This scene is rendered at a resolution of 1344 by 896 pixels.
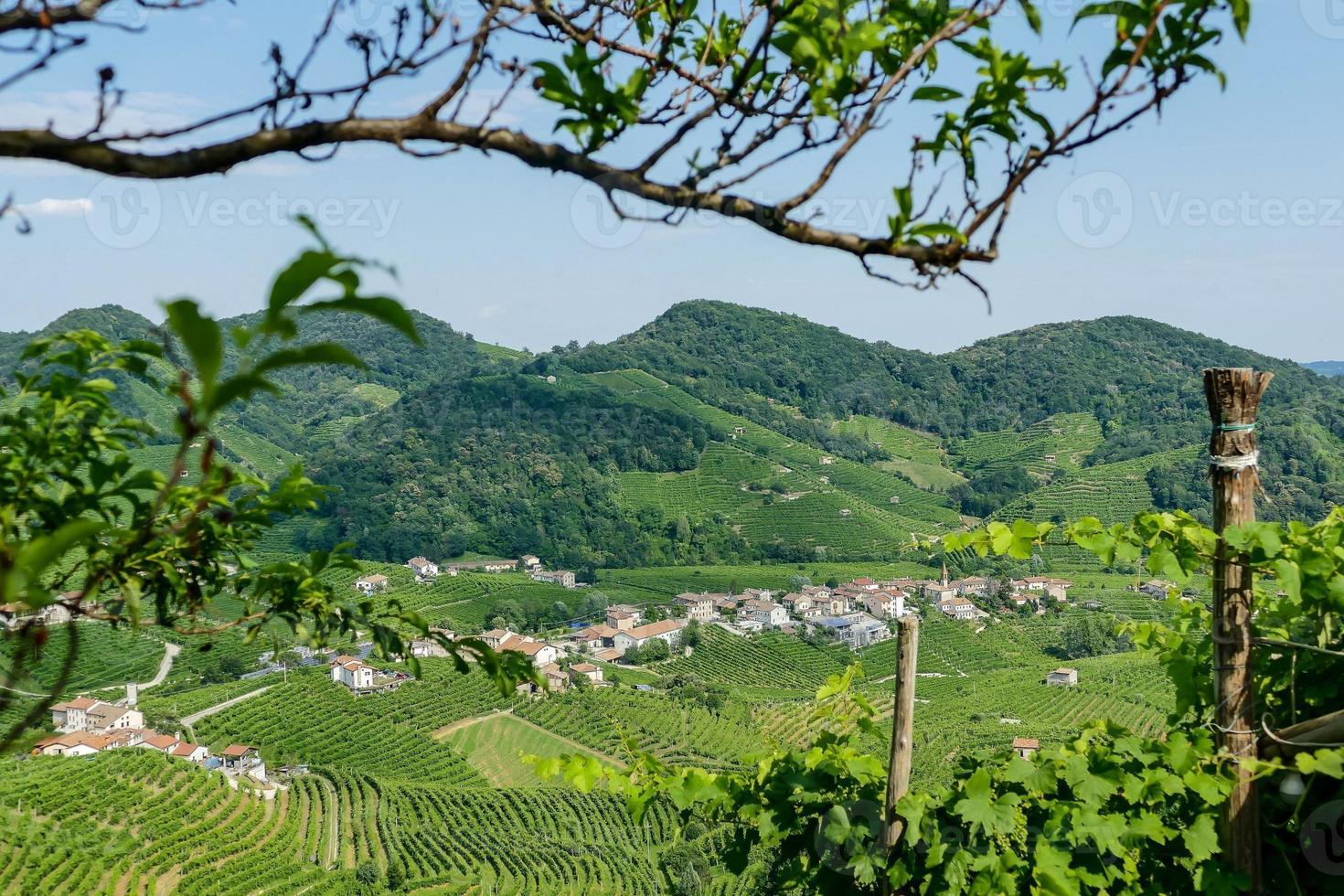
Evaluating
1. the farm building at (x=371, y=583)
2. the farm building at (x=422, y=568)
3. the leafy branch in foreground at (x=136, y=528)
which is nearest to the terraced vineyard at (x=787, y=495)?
the farm building at (x=422, y=568)

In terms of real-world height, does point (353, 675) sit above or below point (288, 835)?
above

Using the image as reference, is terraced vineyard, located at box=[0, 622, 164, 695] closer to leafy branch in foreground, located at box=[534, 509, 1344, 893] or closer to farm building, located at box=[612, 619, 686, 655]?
farm building, located at box=[612, 619, 686, 655]

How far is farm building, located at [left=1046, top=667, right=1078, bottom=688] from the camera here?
37219 millimetres

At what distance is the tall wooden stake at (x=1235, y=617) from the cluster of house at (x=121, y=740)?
95.8ft

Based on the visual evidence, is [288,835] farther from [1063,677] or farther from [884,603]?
[884,603]

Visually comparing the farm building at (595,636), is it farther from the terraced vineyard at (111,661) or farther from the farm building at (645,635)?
the terraced vineyard at (111,661)

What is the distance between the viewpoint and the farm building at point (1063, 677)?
3722cm

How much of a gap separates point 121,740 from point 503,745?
493 inches

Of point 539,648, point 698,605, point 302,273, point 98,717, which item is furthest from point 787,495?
point 302,273

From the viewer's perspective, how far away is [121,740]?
91.2ft

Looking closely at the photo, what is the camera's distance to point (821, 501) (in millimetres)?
68000

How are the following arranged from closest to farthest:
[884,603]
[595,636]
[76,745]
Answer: [76,745] → [884,603] → [595,636]

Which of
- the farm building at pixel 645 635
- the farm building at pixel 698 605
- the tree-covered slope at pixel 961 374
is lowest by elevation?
the farm building at pixel 645 635

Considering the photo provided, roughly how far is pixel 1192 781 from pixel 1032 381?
102m
